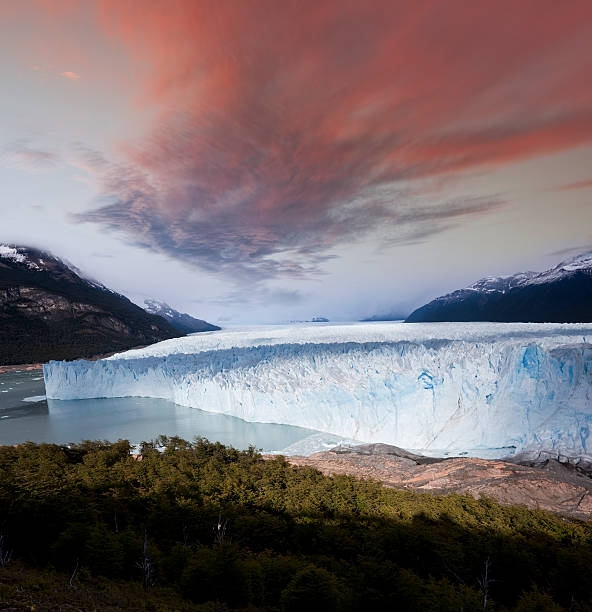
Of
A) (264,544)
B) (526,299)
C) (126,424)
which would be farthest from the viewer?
(526,299)

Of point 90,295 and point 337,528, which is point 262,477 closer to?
point 337,528

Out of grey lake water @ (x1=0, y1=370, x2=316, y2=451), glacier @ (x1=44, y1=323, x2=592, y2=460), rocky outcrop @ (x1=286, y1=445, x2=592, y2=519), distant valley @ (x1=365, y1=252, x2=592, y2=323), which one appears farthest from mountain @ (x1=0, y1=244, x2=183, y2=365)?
Result: distant valley @ (x1=365, y1=252, x2=592, y2=323)

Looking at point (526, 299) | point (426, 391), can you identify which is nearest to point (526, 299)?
point (526, 299)

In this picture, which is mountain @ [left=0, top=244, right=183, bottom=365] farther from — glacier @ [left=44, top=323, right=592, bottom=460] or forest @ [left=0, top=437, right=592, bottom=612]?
forest @ [left=0, top=437, right=592, bottom=612]

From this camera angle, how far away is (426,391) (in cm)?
1894

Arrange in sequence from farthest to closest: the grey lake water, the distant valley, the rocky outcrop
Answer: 1. the distant valley
2. the grey lake water
3. the rocky outcrop

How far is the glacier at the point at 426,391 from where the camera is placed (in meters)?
16.1

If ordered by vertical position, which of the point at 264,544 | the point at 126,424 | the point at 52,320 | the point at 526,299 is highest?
the point at 52,320

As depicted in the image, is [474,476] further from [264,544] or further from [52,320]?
[52,320]

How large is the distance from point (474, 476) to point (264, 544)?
296 inches

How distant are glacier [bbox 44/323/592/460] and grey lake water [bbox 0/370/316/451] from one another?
3.62 ft

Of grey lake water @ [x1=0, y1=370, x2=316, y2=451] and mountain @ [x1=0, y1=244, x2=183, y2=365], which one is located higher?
mountain @ [x1=0, y1=244, x2=183, y2=365]

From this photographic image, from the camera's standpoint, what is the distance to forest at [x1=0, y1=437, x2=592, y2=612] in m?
6.51

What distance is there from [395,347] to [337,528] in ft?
47.8
